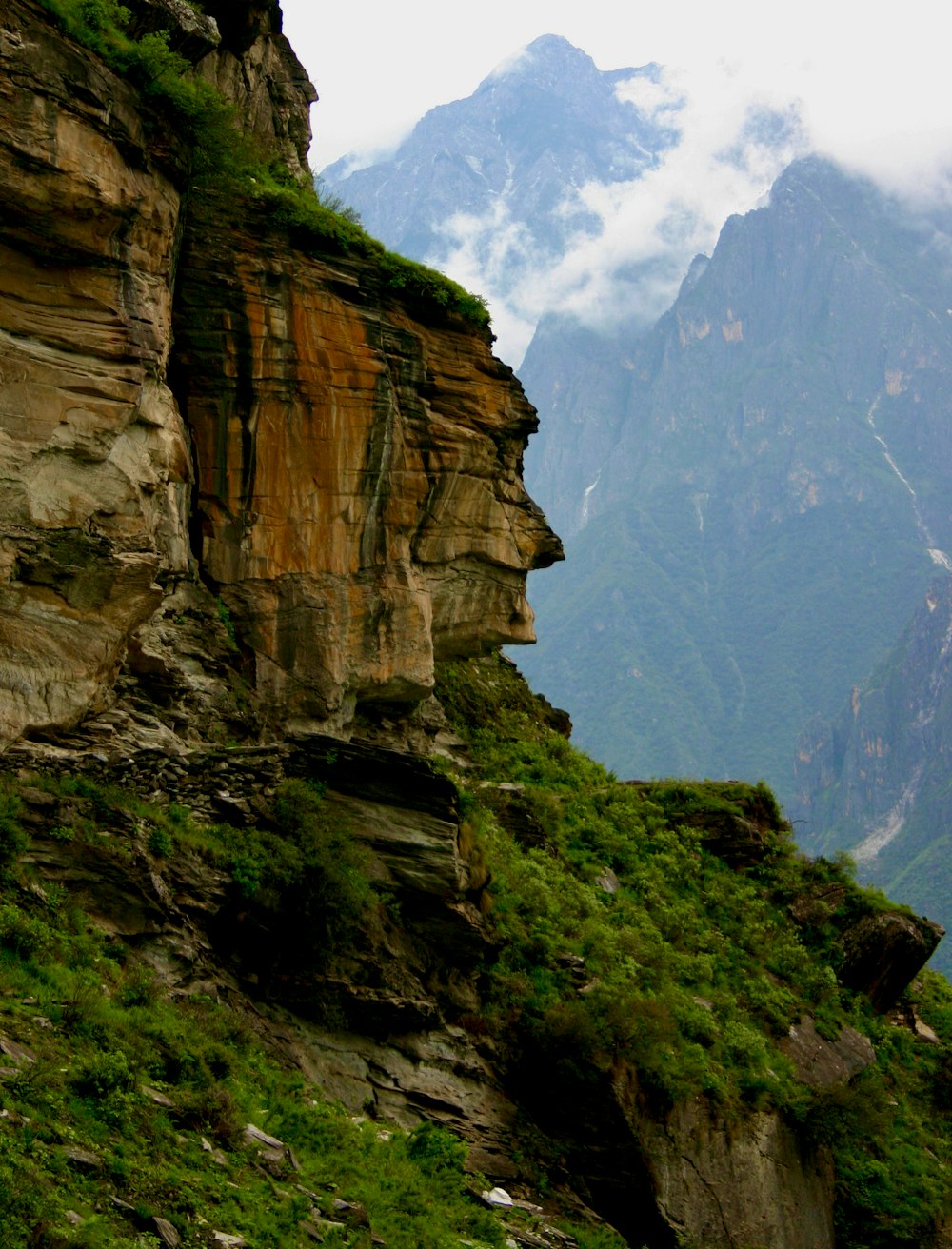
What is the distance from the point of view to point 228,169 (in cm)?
2198

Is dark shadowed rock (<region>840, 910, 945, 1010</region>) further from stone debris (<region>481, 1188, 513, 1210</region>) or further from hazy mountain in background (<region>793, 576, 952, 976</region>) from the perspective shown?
hazy mountain in background (<region>793, 576, 952, 976</region>)

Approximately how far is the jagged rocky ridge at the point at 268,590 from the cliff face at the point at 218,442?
5 cm

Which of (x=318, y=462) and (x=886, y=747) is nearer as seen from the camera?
(x=318, y=462)

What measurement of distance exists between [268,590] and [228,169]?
6.39 meters

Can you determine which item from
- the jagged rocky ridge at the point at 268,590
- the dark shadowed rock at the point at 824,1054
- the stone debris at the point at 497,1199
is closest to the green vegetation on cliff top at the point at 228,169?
the jagged rocky ridge at the point at 268,590

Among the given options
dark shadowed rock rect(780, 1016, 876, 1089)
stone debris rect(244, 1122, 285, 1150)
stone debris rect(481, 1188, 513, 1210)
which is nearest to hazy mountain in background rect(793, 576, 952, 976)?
dark shadowed rock rect(780, 1016, 876, 1089)

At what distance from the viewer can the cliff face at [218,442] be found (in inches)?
685

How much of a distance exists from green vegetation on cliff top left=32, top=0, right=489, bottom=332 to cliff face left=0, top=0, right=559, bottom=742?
0.38m

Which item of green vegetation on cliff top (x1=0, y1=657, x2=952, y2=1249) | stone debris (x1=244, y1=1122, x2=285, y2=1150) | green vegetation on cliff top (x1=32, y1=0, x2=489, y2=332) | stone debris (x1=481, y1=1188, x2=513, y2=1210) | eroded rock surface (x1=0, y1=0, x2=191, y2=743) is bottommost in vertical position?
stone debris (x1=481, y1=1188, x2=513, y2=1210)

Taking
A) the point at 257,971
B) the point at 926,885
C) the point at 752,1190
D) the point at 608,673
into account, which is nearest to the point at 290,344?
the point at 257,971

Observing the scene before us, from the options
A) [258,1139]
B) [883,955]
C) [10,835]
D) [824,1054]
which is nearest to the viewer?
[258,1139]

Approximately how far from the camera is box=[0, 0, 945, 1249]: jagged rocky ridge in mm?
17312

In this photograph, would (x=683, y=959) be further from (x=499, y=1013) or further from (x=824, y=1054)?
(x=499, y=1013)

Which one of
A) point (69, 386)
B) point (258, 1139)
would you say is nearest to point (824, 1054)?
point (258, 1139)
